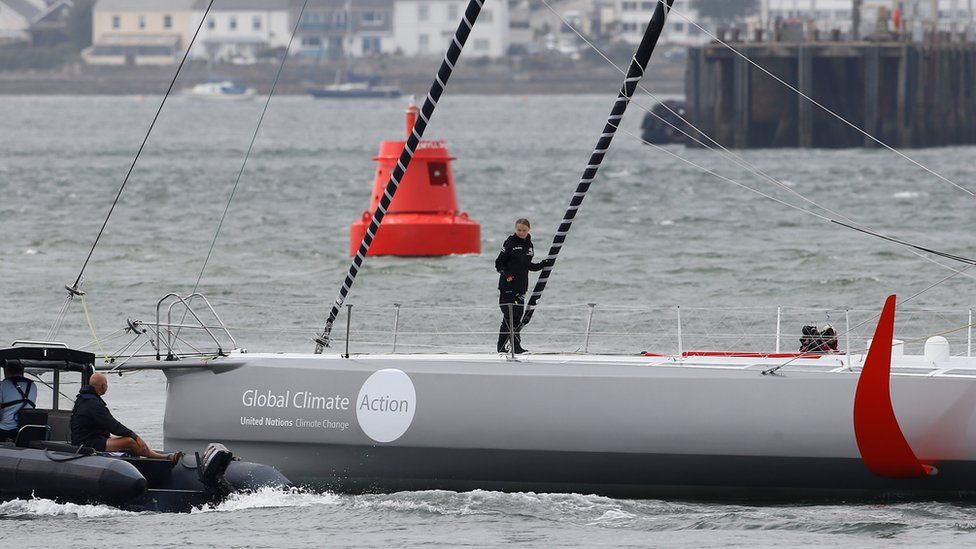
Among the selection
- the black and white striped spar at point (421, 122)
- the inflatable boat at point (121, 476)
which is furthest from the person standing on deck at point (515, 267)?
the inflatable boat at point (121, 476)

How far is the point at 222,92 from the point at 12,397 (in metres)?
176

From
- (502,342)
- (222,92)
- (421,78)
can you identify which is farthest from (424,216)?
(421,78)

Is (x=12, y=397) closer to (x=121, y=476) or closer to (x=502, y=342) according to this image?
(x=121, y=476)

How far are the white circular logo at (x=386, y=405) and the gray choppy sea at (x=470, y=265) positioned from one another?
568 mm

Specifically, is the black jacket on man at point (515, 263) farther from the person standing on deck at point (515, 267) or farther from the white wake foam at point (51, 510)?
the white wake foam at point (51, 510)

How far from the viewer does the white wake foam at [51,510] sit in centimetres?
1430

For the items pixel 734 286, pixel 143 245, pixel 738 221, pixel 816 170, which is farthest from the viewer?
pixel 816 170

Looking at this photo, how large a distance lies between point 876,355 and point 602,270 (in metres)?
19.1

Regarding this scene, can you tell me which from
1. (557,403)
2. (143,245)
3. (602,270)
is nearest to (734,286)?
(602,270)

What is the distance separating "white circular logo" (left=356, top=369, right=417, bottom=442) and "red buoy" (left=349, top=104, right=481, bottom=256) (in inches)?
510

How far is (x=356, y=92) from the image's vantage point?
189m

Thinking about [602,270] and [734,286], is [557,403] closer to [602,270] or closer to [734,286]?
[734,286]

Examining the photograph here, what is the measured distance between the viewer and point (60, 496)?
14.3 m

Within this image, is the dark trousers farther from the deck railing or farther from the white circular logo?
the deck railing
